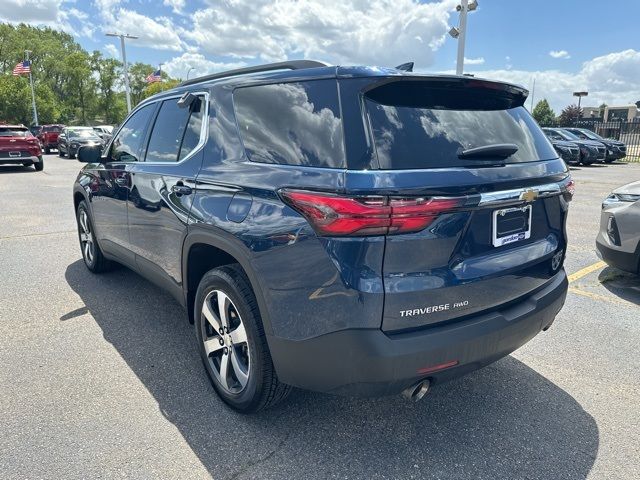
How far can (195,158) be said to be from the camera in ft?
9.72

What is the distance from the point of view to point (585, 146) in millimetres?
19938

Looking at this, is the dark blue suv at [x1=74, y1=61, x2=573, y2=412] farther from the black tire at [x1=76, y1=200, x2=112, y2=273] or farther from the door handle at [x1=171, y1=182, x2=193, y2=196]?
the black tire at [x1=76, y1=200, x2=112, y2=273]

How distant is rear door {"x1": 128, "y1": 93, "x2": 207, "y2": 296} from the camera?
9.88 feet

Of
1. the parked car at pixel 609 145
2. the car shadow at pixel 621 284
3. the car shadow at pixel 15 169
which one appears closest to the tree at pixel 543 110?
the parked car at pixel 609 145

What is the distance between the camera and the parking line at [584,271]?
518cm

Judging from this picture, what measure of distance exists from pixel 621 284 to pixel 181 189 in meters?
4.44

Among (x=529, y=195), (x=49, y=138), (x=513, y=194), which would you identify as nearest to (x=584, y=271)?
(x=529, y=195)

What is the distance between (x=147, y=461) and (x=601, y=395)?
262cm

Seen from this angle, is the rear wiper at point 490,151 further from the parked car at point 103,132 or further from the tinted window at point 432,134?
the parked car at point 103,132

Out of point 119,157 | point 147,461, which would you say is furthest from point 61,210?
point 147,461

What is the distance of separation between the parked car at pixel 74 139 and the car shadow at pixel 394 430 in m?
23.7

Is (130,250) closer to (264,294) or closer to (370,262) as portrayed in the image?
(264,294)

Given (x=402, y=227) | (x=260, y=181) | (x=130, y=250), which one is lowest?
(x=130, y=250)

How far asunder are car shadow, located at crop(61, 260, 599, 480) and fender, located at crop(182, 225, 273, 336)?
621 millimetres
